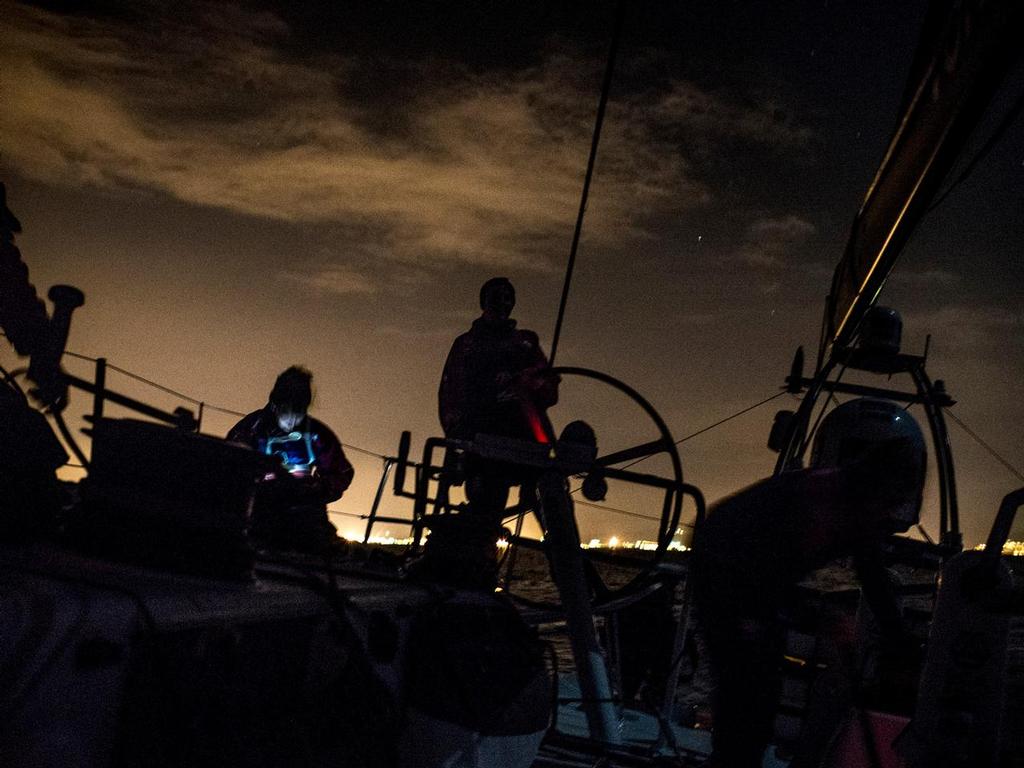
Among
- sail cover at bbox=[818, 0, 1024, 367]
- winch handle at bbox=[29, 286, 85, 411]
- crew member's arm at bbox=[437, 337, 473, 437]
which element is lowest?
winch handle at bbox=[29, 286, 85, 411]

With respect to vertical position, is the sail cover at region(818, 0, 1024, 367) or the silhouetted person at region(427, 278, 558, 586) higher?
the sail cover at region(818, 0, 1024, 367)

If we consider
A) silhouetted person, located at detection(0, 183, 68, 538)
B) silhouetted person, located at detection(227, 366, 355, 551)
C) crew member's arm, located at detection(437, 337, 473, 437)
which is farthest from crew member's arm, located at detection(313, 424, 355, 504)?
silhouetted person, located at detection(0, 183, 68, 538)

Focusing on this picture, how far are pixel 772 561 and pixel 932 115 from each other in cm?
189

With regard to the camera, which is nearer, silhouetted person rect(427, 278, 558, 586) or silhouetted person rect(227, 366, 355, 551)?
silhouetted person rect(427, 278, 558, 586)

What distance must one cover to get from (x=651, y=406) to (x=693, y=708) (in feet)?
8.89

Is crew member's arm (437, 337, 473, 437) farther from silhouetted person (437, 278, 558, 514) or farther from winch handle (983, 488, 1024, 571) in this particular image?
winch handle (983, 488, 1024, 571)

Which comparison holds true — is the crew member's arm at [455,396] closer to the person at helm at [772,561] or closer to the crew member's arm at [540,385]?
the crew member's arm at [540,385]

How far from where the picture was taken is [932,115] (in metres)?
3.53

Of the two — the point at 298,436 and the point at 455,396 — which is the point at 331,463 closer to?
the point at 298,436

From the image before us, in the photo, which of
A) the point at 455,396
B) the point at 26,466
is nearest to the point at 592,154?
the point at 455,396

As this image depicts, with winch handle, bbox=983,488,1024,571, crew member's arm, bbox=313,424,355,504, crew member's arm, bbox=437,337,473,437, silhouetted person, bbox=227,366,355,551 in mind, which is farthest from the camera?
crew member's arm, bbox=313,424,355,504

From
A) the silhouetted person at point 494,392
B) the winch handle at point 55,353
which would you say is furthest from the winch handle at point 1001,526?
the winch handle at point 55,353

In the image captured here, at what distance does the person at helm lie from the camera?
9.75 ft

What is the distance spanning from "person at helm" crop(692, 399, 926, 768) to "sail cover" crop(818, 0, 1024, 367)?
125 cm
